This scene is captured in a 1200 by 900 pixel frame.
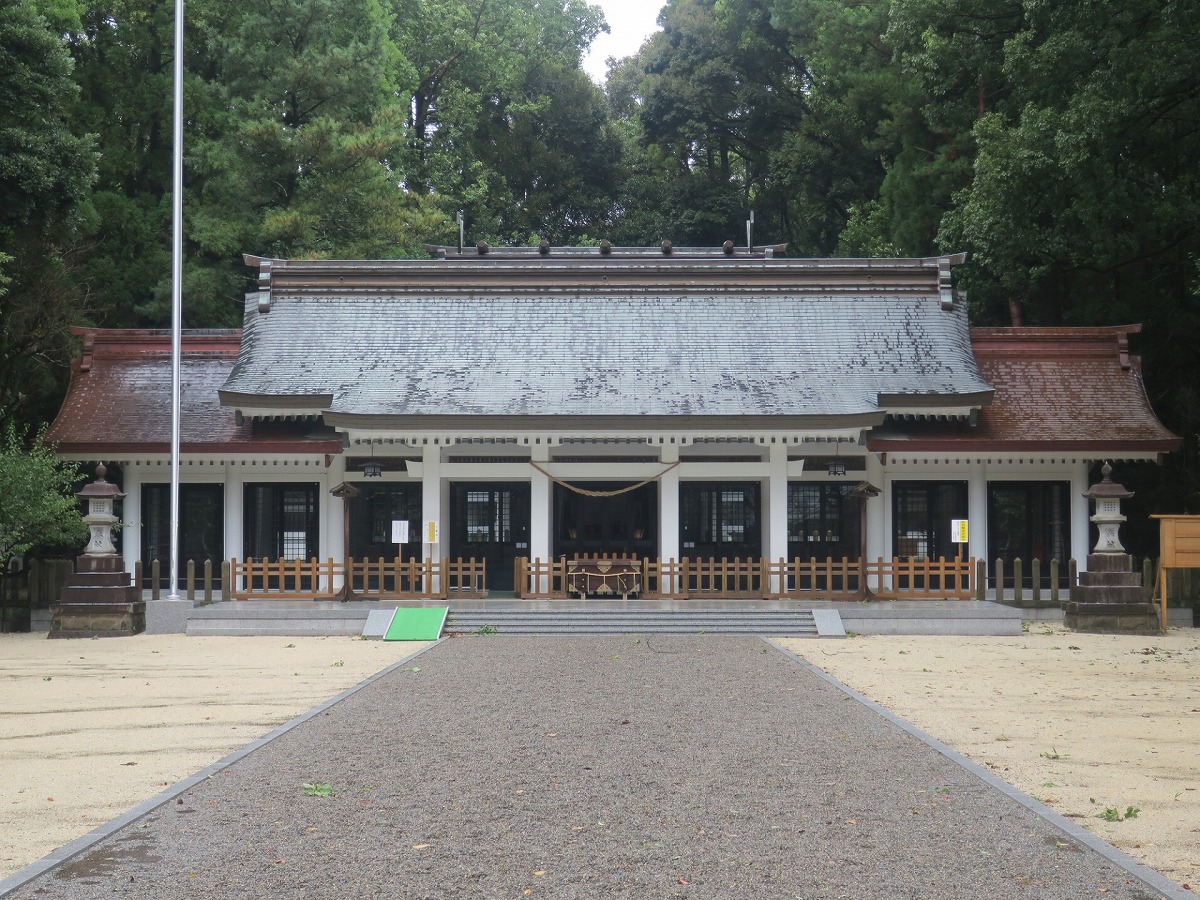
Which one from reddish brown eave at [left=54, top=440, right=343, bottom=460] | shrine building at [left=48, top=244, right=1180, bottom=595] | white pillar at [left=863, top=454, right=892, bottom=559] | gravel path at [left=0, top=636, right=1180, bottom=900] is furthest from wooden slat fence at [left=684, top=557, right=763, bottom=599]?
gravel path at [left=0, top=636, right=1180, bottom=900]

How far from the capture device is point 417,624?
67.6 ft

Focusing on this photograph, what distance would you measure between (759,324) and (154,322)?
19.1m

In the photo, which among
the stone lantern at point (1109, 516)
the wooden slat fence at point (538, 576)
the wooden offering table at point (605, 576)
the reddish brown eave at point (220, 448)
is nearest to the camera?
the stone lantern at point (1109, 516)

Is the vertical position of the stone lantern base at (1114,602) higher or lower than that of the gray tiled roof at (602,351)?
lower

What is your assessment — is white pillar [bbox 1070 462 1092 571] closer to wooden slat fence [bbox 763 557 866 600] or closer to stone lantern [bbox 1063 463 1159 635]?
stone lantern [bbox 1063 463 1159 635]

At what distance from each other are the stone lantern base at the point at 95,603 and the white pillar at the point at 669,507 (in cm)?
951

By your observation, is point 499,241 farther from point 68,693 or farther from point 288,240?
point 68,693

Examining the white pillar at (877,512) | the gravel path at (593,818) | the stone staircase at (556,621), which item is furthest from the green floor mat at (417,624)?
the white pillar at (877,512)

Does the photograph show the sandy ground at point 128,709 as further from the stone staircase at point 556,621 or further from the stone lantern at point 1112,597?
the stone lantern at point 1112,597

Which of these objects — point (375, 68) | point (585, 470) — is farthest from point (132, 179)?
point (585, 470)

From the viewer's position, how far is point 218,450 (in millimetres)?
24641

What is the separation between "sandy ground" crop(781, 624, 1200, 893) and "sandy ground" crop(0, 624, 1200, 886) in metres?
0.03

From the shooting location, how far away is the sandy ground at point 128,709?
340 inches

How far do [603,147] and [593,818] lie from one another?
45.1 metres
